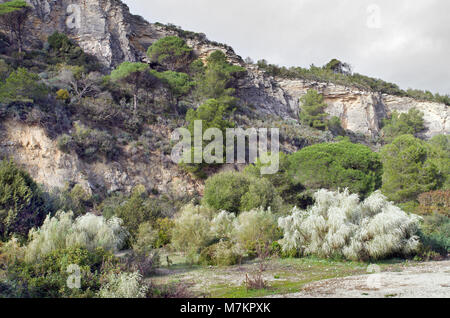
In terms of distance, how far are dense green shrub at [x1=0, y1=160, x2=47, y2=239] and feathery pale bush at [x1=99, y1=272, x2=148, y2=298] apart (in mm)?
4744

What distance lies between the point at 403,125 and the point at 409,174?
29.4 m

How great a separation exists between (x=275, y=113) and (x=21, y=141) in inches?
1193

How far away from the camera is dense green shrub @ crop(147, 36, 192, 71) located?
38844mm

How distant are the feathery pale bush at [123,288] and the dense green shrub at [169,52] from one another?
35.2 m

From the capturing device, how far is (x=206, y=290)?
23.8ft

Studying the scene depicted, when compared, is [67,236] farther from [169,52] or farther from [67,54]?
[169,52]

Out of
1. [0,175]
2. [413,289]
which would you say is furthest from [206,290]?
[0,175]

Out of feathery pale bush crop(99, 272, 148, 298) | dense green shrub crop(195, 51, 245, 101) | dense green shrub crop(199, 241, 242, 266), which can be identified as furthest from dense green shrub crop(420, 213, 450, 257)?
dense green shrub crop(195, 51, 245, 101)

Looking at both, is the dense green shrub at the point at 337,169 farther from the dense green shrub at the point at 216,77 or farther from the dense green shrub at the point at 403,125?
the dense green shrub at the point at 403,125

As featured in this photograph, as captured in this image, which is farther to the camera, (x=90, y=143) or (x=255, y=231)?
(x=90, y=143)

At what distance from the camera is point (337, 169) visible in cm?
2519

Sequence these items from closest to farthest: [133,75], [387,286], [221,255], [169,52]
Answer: [387,286]
[221,255]
[133,75]
[169,52]

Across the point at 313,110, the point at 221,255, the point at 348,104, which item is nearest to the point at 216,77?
the point at 313,110
